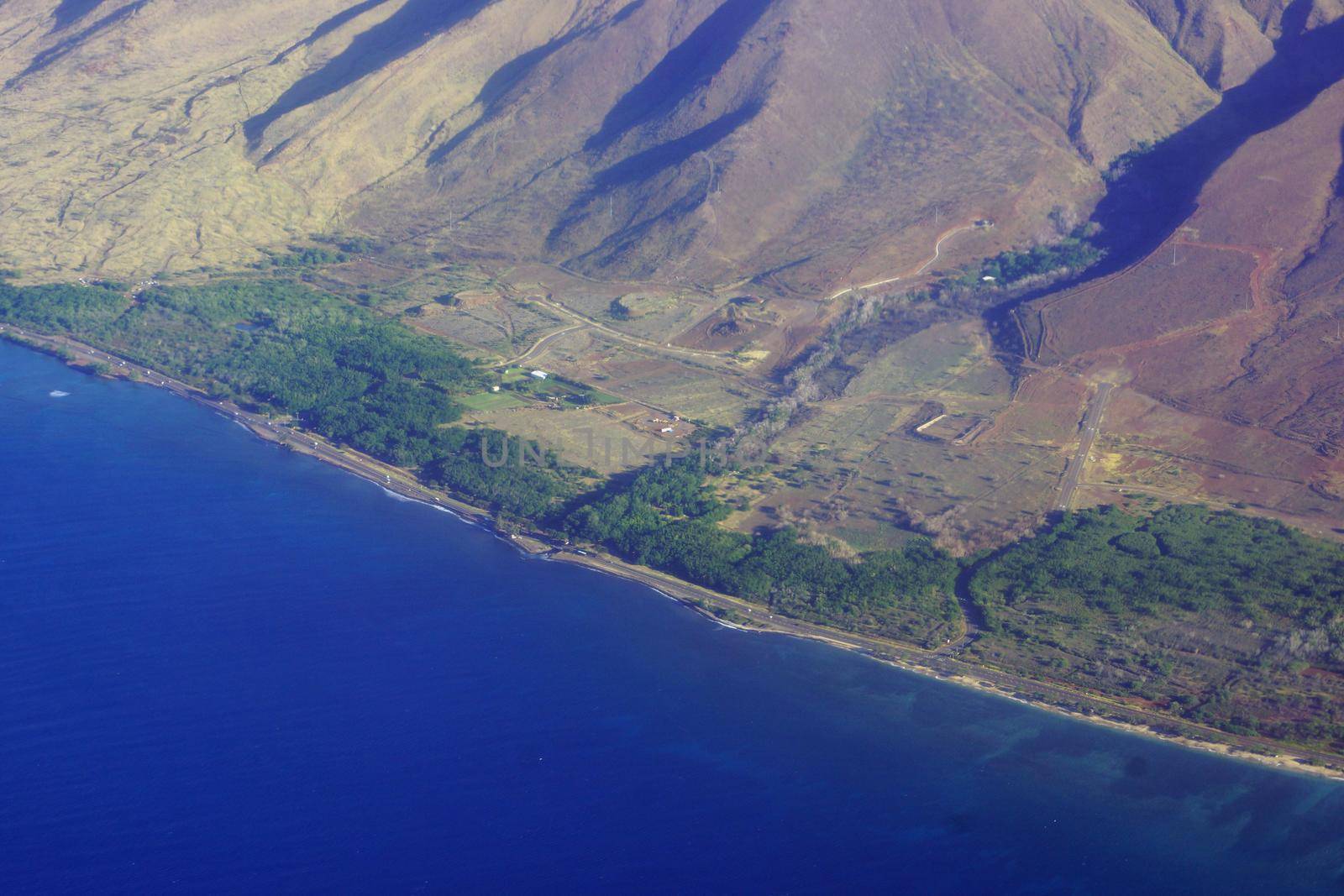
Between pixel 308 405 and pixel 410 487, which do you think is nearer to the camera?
pixel 410 487

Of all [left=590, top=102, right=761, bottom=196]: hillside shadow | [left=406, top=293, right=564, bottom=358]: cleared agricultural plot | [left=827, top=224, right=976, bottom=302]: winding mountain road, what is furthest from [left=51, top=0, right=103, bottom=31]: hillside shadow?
[left=827, top=224, right=976, bottom=302]: winding mountain road

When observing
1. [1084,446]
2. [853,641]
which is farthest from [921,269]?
[853,641]

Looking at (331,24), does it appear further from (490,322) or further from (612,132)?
(490,322)

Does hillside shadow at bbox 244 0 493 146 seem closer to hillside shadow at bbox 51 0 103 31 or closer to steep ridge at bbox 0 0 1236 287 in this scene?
steep ridge at bbox 0 0 1236 287

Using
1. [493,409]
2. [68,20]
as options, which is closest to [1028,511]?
[493,409]

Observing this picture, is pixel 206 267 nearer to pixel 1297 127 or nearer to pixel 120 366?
pixel 120 366
